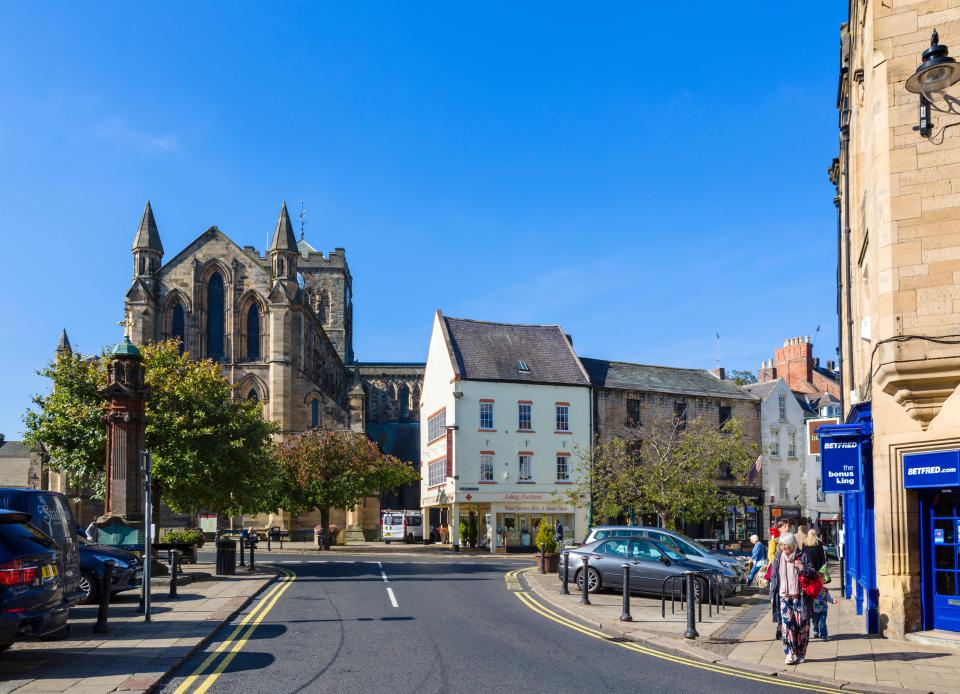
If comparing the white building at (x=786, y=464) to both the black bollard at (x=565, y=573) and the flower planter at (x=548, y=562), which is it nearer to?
the flower planter at (x=548, y=562)

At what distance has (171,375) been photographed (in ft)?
109

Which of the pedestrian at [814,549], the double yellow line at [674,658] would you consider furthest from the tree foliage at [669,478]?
the double yellow line at [674,658]

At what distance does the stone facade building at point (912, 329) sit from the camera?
13.4m

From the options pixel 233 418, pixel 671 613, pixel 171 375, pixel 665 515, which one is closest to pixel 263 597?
pixel 671 613

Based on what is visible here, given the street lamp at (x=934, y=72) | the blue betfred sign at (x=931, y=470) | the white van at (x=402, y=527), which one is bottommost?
the white van at (x=402, y=527)

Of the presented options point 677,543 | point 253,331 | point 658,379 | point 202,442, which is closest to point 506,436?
point 658,379

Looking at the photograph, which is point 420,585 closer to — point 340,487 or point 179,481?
point 179,481

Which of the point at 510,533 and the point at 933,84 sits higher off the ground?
the point at 933,84

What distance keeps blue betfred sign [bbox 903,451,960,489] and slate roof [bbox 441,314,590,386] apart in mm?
36677

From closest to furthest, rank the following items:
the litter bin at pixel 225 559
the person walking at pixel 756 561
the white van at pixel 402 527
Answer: the person walking at pixel 756 561, the litter bin at pixel 225 559, the white van at pixel 402 527

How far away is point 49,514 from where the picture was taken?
1314 centimetres

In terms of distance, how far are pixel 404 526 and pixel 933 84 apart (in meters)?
50.4

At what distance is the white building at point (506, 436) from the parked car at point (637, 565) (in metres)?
26.1

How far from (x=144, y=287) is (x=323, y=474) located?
74.1 feet
